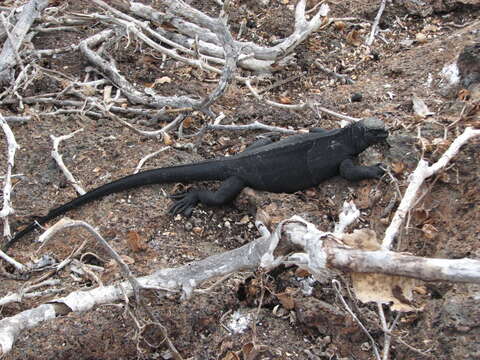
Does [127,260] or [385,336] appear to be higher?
[385,336]

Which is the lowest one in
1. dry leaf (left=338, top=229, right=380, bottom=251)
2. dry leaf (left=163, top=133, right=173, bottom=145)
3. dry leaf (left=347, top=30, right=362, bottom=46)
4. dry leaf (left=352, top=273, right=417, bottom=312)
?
dry leaf (left=163, top=133, right=173, bottom=145)

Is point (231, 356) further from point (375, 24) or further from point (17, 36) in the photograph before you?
point (375, 24)

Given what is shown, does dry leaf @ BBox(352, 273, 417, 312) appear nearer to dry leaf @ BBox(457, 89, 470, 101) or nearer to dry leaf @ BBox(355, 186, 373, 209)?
dry leaf @ BBox(355, 186, 373, 209)

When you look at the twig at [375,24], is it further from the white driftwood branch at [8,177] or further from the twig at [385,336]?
the twig at [385,336]

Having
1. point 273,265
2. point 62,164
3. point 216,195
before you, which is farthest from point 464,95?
point 62,164

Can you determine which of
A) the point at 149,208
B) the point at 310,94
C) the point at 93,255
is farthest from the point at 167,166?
the point at 310,94

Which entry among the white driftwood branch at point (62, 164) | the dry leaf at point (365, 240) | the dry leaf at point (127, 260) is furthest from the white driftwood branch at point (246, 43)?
the dry leaf at point (365, 240)

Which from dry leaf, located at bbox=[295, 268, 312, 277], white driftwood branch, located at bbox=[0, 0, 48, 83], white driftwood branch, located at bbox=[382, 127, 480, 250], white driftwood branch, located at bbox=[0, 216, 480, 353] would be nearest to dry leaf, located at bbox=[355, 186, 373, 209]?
white driftwood branch, located at bbox=[382, 127, 480, 250]
